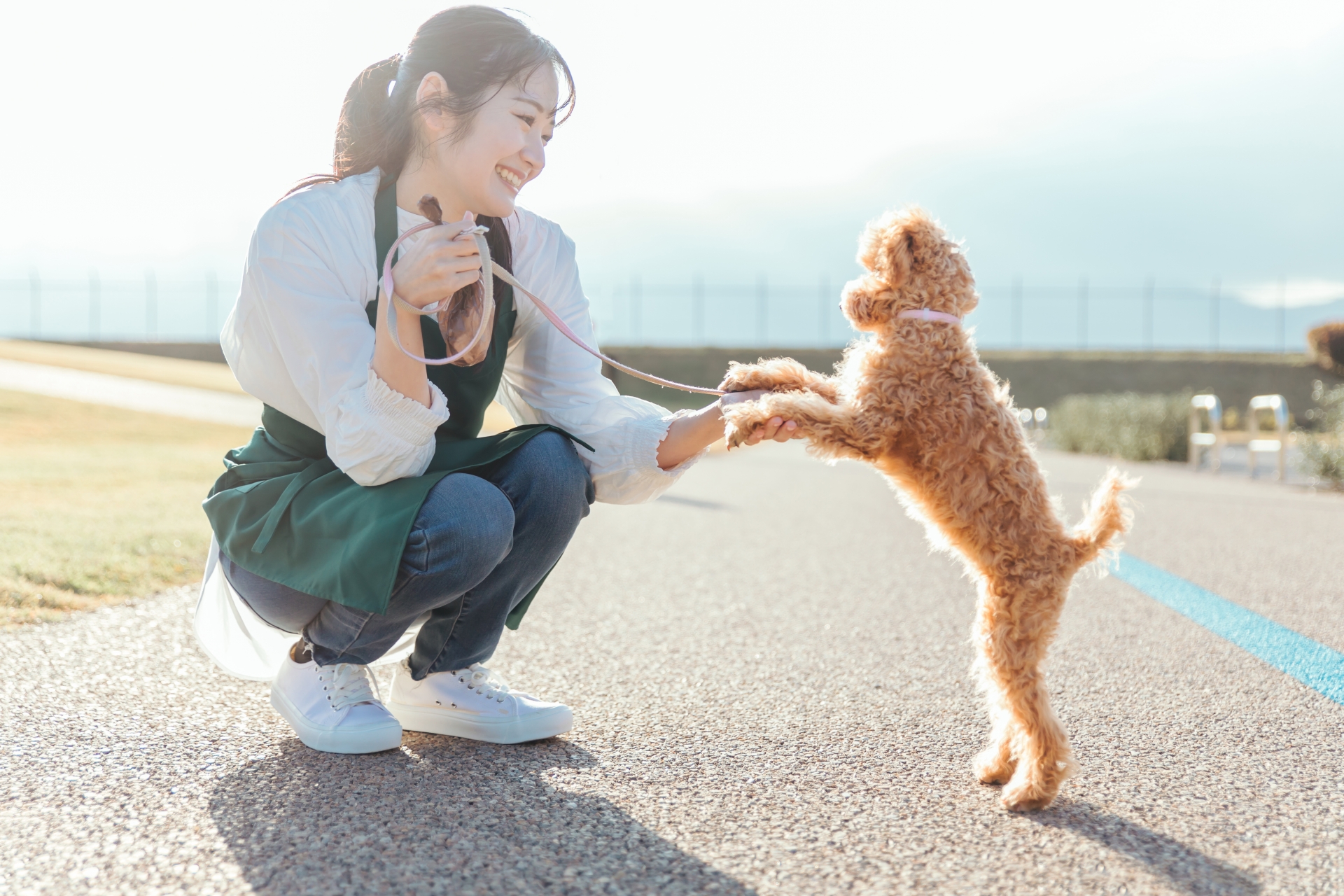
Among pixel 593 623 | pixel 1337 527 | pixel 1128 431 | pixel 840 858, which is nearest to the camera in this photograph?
pixel 840 858

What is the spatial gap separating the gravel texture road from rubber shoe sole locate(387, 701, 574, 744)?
0.14 feet

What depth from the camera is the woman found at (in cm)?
234

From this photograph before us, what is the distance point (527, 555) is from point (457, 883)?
925mm

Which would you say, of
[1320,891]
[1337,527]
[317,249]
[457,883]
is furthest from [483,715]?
[1337,527]

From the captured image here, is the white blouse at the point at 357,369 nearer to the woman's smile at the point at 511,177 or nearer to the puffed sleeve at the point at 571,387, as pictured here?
the puffed sleeve at the point at 571,387

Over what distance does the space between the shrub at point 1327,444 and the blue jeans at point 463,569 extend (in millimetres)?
10700

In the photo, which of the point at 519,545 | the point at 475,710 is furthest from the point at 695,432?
the point at 475,710

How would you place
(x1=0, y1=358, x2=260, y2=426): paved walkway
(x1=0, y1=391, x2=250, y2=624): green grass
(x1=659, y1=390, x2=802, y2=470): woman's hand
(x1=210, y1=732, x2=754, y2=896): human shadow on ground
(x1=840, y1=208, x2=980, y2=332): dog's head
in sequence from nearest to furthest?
(x1=210, y1=732, x2=754, y2=896): human shadow on ground, (x1=840, y1=208, x2=980, y2=332): dog's head, (x1=659, y1=390, x2=802, y2=470): woman's hand, (x1=0, y1=391, x2=250, y2=624): green grass, (x1=0, y1=358, x2=260, y2=426): paved walkway

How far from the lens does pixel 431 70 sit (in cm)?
250

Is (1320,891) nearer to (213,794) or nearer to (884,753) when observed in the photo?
(884,753)

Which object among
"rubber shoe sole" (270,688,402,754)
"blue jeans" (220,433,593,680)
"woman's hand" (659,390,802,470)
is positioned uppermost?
"woman's hand" (659,390,802,470)

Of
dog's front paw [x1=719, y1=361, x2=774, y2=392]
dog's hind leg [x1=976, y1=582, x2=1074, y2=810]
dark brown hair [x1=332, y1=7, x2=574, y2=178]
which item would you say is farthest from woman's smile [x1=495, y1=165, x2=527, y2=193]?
dog's hind leg [x1=976, y1=582, x2=1074, y2=810]

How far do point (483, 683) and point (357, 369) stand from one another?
2.93 feet

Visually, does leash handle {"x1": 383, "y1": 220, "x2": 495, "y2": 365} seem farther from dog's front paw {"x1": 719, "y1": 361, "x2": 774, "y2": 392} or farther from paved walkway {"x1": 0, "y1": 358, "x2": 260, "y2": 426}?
paved walkway {"x1": 0, "y1": 358, "x2": 260, "y2": 426}
